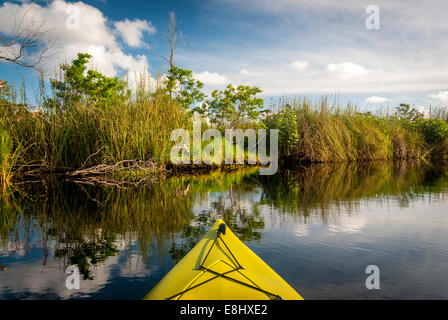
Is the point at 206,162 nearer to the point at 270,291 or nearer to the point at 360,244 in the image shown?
the point at 360,244

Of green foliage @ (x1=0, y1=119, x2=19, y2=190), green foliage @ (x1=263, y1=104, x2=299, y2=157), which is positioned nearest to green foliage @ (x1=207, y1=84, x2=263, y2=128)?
green foliage @ (x1=263, y1=104, x2=299, y2=157)

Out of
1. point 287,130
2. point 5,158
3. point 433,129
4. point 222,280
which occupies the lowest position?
point 222,280

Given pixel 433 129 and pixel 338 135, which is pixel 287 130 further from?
pixel 433 129

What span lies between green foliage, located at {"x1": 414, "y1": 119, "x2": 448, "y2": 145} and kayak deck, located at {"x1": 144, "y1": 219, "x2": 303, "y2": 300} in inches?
862

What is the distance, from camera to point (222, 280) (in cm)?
216

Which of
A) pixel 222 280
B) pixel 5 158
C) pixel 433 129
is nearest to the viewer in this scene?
pixel 222 280

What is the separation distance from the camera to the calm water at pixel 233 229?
2.85 meters

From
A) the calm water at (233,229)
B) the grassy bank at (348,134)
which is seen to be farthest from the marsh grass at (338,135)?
the calm water at (233,229)

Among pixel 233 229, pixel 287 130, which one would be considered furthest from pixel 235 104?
pixel 233 229

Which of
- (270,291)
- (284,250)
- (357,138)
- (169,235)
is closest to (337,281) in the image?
(284,250)

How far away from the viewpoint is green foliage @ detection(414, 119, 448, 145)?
764 inches

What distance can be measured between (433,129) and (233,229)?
2087 centimetres

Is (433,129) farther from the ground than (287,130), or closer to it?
farther from the ground

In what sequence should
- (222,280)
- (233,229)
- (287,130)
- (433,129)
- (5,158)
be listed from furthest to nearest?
(433,129) < (287,130) < (5,158) < (233,229) < (222,280)
